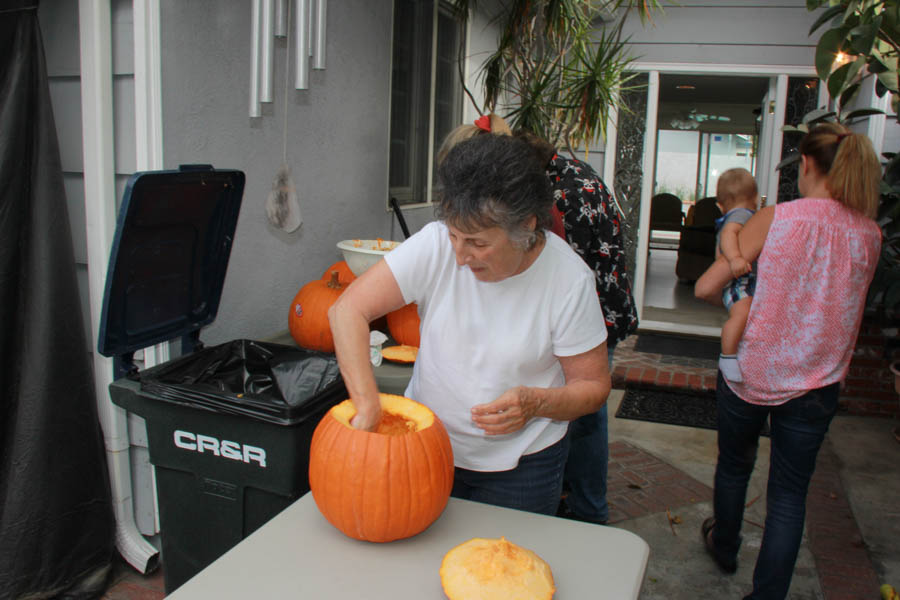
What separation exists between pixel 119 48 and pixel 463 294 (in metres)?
1.64

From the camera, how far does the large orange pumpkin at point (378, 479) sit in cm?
144

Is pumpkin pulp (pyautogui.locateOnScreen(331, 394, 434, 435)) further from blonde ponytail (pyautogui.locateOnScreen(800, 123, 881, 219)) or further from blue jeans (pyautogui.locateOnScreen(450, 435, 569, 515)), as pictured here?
blonde ponytail (pyautogui.locateOnScreen(800, 123, 881, 219))

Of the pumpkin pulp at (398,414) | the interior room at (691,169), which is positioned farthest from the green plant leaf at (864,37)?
the interior room at (691,169)

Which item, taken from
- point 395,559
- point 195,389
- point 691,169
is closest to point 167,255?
point 195,389

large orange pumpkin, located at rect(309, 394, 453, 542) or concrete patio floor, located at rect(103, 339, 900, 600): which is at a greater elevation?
large orange pumpkin, located at rect(309, 394, 453, 542)

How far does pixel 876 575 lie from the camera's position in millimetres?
3053

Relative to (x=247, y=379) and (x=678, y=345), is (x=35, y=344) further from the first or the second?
(x=678, y=345)

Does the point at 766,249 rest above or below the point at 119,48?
below

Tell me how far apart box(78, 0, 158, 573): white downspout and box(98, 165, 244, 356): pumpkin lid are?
0.44 m

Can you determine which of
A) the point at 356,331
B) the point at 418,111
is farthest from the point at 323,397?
the point at 418,111

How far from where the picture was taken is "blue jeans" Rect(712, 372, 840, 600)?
2.45 meters

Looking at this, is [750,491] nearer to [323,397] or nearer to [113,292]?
[323,397]

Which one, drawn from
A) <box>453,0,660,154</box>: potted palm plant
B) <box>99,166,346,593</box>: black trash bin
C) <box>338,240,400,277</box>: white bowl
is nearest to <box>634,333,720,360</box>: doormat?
<box>453,0,660,154</box>: potted palm plant

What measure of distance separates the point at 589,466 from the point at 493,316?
161cm
